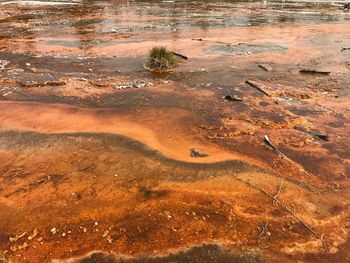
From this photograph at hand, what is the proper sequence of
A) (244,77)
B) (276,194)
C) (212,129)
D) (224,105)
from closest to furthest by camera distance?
(276,194), (212,129), (224,105), (244,77)

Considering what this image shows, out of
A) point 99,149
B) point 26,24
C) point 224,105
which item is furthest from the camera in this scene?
point 26,24

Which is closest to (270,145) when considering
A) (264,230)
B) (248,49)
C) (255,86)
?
(264,230)

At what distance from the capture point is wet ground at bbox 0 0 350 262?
14.6 feet

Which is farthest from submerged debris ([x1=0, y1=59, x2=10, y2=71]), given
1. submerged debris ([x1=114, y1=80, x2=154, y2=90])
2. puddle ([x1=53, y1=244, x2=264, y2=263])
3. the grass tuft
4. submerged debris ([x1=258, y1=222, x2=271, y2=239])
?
submerged debris ([x1=258, y1=222, x2=271, y2=239])

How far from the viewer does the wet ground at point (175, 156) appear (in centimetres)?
446

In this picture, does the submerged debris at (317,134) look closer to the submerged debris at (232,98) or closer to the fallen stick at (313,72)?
the submerged debris at (232,98)

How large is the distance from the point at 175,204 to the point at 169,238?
652 mm

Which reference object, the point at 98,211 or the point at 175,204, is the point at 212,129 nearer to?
the point at 175,204

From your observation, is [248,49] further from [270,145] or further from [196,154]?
[196,154]

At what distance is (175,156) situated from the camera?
6.17 meters

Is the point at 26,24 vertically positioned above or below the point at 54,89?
above

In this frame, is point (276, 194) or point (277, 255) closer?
point (277, 255)

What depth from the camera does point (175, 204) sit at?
5051 mm

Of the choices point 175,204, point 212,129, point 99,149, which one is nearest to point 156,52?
point 212,129
